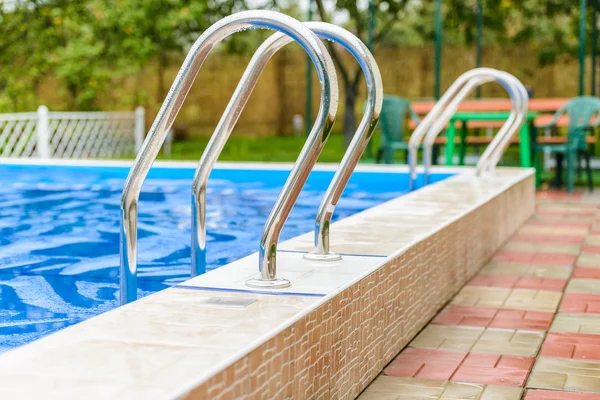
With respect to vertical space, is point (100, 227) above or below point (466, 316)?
above

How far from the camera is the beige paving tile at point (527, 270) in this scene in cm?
484

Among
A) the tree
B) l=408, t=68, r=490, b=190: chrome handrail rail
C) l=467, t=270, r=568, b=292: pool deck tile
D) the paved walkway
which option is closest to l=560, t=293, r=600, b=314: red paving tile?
the paved walkway

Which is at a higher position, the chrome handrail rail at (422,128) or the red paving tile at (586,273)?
the chrome handrail rail at (422,128)

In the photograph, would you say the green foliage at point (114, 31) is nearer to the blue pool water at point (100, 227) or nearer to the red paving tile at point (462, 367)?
the blue pool water at point (100, 227)

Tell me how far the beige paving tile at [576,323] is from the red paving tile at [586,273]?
89 cm

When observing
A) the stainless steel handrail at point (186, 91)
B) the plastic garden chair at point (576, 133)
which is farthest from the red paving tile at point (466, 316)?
the plastic garden chair at point (576, 133)

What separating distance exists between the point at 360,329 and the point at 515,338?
95 centimetres

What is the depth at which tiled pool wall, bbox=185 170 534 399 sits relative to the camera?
80.8 inches

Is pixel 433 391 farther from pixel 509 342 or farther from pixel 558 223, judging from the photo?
pixel 558 223

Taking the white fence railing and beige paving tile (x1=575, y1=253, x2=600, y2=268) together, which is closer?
beige paving tile (x1=575, y1=253, x2=600, y2=268)

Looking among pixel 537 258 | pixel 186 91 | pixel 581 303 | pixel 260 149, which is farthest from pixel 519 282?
pixel 260 149

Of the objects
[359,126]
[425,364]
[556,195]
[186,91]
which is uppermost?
[186,91]

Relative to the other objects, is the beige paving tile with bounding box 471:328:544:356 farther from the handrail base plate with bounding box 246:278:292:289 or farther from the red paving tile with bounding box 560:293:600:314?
the handrail base plate with bounding box 246:278:292:289

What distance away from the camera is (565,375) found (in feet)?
9.95
